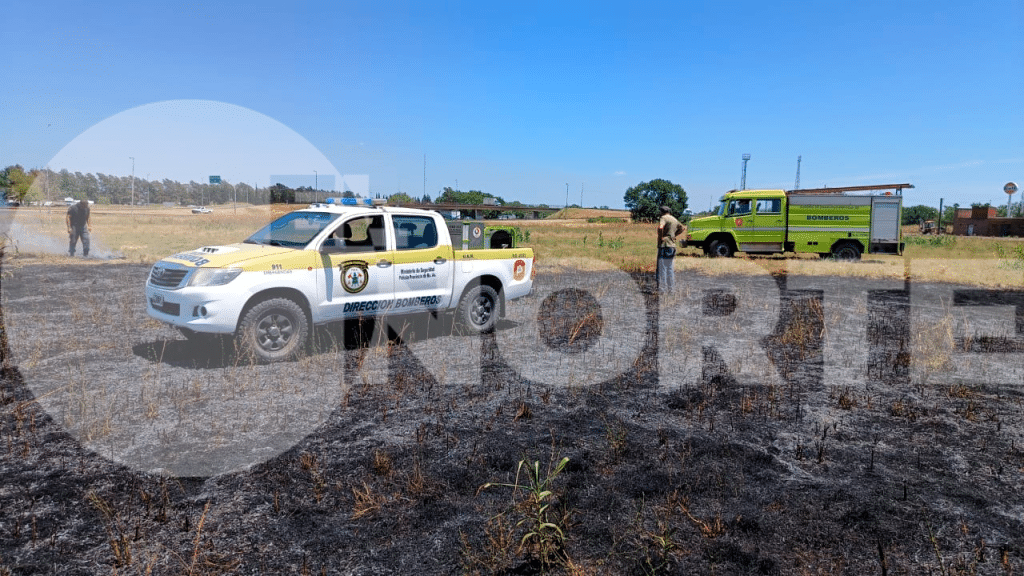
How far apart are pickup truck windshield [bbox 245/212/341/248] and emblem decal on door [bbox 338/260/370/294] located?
0.56m

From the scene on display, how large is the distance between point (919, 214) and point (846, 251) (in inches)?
3954

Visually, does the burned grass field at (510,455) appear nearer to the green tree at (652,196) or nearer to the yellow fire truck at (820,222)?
the yellow fire truck at (820,222)

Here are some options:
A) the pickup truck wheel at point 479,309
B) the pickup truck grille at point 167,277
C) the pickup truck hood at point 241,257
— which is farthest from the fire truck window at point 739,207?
the pickup truck grille at point 167,277

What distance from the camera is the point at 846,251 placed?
921 inches

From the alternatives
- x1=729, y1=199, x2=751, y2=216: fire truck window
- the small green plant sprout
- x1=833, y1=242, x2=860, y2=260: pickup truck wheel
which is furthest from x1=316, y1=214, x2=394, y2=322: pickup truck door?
x1=833, y1=242, x2=860, y2=260: pickup truck wheel

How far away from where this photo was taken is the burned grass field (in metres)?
3.45

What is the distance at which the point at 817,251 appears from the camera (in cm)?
2292

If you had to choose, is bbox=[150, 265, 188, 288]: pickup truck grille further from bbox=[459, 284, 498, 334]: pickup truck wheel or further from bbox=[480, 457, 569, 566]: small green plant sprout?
bbox=[480, 457, 569, 566]: small green plant sprout

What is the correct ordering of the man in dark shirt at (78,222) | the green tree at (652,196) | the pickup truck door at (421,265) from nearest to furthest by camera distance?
the pickup truck door at (421,265) < the man in dark shirt at (78,222) < the green tree at (652,196)

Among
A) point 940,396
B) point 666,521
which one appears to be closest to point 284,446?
point 666,521

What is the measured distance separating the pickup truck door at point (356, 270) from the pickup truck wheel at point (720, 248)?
18297 mm

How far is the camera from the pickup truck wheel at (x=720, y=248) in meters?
23.6

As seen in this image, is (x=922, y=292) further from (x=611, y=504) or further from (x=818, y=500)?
(x=611, y=504)

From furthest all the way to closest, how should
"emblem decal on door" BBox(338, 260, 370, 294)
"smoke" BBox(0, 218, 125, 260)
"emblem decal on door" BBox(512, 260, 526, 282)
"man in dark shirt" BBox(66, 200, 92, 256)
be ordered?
"smoke" BBox(0, 218, 125, 260) → "man in dark shirt" BBox(66, 200, 92, 256) → "emblem decal on door" BBox(512, 260, 526, 282) → "emblem decal on door" BBox(338, 260, 370, 294)
